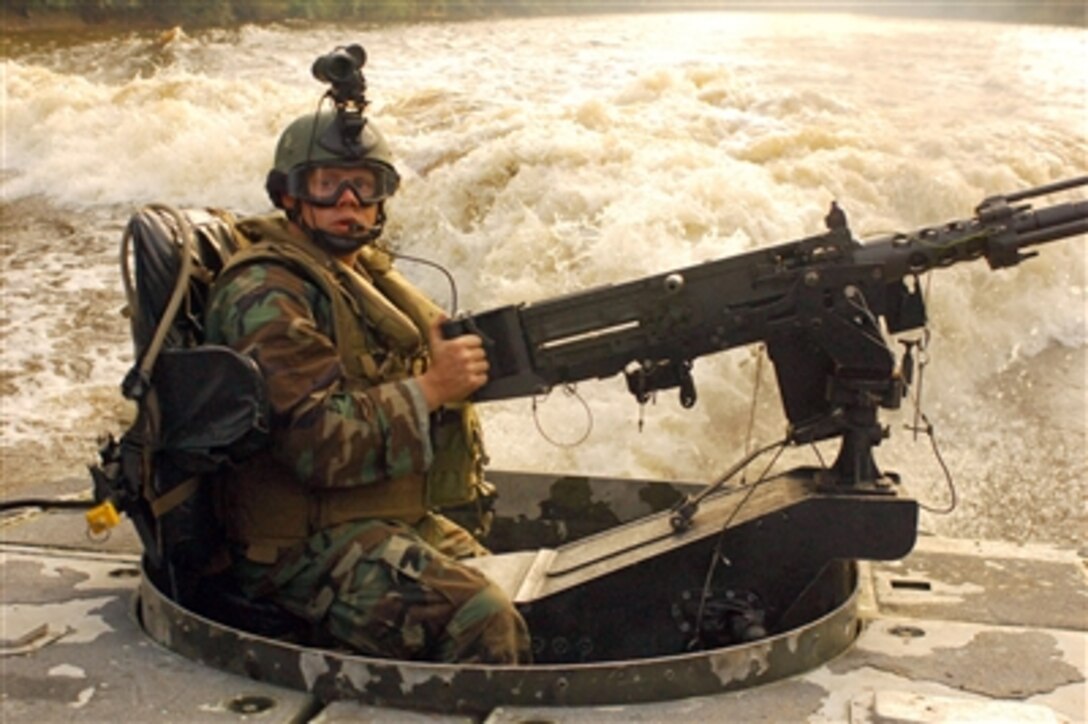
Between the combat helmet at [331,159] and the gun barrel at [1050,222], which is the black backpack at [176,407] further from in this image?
the gun barrel at [1050,222]

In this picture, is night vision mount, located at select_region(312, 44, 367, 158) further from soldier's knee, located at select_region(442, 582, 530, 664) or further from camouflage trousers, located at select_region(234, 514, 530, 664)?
soldier's knee, located at select_region(442, 582, 530, 664)

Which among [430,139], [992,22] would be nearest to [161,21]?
[430,139]

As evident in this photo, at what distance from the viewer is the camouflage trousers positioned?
3547 mm

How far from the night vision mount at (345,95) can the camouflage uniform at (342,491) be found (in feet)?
1.07

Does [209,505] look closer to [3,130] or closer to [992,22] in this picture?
[3,130]

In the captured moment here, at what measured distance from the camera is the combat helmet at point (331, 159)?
3.72 metres

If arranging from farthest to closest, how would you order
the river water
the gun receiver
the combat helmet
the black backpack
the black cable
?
the river water < the black cable < the combat helmet < the gun receiver < the black backpack

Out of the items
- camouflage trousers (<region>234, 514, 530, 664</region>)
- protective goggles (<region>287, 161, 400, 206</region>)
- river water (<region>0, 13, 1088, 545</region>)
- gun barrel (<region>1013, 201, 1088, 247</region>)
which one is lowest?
river water (<region>0, 13, 1088, 545</region>)

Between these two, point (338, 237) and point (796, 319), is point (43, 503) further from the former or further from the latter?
point (796, 319)

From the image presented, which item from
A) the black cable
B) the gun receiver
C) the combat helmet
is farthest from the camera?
the black cable

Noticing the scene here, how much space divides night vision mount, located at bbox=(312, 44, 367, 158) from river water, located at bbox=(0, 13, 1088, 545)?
89cm

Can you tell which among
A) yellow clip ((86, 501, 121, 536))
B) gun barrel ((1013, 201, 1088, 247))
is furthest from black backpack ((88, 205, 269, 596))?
gun barrel ((1013, 201, 1088, 247))

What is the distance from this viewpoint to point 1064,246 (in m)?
11.2

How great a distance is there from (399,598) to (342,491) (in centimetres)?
30
